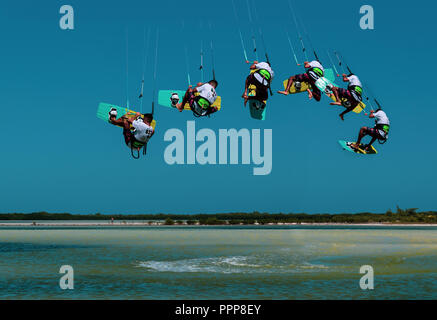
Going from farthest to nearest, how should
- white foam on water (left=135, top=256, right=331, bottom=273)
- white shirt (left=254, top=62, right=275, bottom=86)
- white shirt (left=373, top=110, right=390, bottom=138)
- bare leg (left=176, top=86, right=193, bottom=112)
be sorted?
1. white foam on water (left=135, top=256, right=331, bottom=273)
2. white shirt (left=373, top=110, right=390, bottom=138)
3. bare leg (left=176, top=86, right=193, bottom=112)
4. white shirt (left=254, top=62, right=275, bottom=86)

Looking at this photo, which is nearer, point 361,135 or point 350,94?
point 350,94

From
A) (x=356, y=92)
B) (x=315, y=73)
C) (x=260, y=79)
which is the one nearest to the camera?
(x=260, y=79)

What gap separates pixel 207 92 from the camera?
20.4 m

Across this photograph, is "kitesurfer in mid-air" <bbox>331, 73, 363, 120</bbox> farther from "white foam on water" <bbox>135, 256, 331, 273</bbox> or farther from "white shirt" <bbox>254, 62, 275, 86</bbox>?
"white foam on water" <bbox>135, 256, 331, 273</bbox>

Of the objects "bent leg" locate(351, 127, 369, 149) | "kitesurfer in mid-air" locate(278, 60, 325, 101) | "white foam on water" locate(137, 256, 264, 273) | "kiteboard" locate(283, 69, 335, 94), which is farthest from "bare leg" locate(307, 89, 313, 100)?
"white foam on water" locate(137, 256, 264, 273)

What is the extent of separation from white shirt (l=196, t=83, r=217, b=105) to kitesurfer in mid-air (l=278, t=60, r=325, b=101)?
2631 millimetres

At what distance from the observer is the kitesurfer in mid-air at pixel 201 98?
66.8ft

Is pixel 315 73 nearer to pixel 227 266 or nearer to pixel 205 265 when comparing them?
pixel 227 266

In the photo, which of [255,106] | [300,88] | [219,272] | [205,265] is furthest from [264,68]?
[205,265]

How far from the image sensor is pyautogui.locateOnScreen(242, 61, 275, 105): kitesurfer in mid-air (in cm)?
2048

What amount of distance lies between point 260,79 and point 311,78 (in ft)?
7.34

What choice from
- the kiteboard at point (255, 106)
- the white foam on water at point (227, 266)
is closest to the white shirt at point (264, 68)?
the kiteboard at point (255, 106)
